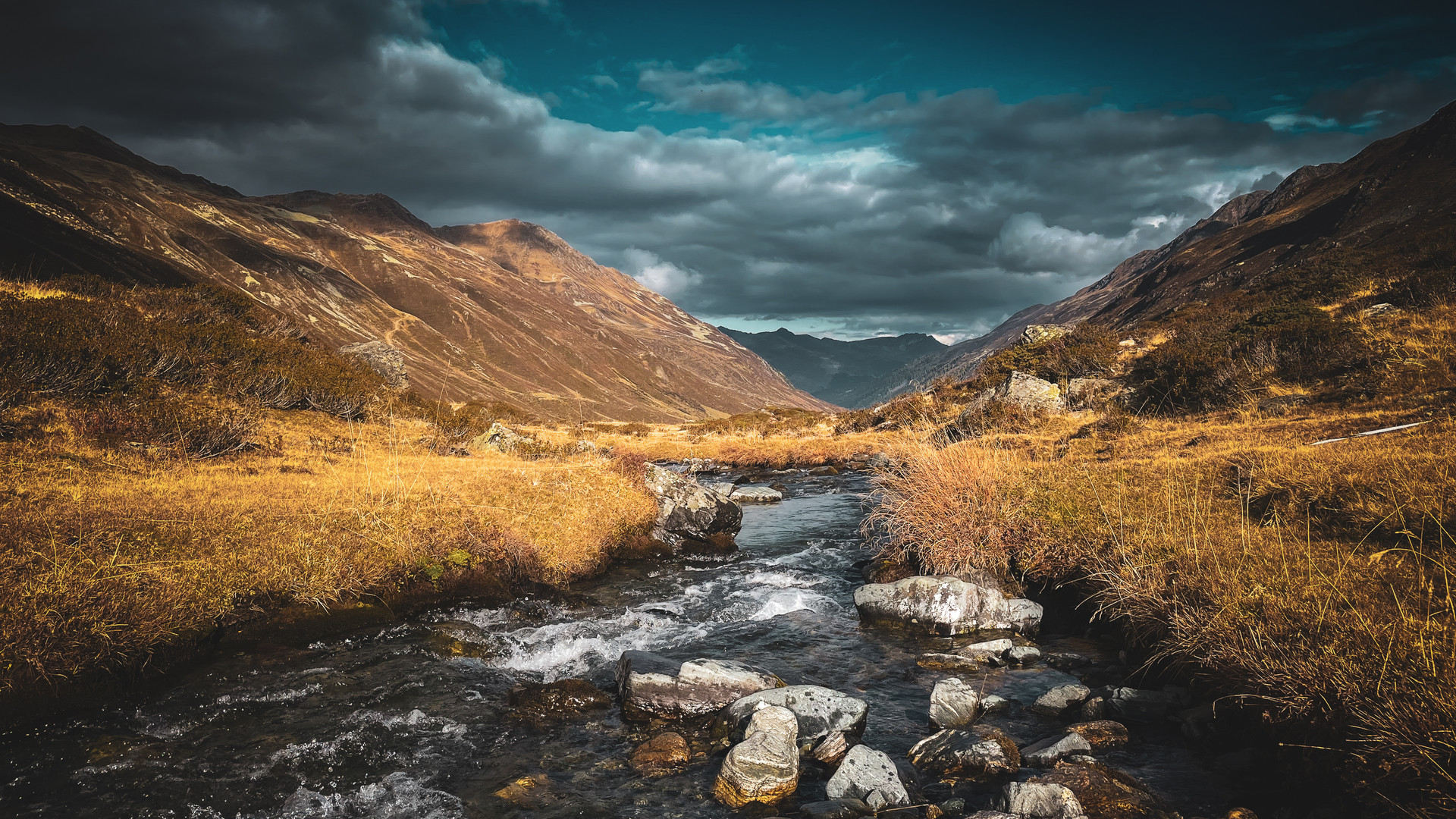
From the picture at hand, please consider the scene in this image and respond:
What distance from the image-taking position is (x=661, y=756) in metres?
7.01

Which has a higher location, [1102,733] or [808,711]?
[1102,733]

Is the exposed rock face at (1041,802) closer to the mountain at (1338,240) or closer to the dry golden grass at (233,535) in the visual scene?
the dry golden grass at (233,535)

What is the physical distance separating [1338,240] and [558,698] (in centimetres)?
8651

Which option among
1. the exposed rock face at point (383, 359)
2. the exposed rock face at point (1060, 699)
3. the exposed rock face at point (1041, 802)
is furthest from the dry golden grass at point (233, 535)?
the exposed rock face at point (383, 359)

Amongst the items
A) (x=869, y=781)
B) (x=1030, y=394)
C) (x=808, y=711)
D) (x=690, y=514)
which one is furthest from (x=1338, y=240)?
(x=869, y=781)

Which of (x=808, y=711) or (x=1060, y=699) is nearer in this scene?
(x=808, y=711)

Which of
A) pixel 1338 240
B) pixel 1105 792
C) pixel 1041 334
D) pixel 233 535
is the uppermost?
pixel 1338 240

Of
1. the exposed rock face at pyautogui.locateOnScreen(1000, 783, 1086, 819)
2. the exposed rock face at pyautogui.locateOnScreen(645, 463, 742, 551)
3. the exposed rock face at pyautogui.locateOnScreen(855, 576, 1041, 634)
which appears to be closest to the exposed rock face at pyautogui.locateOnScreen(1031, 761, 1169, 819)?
the exposed rock face at pyautogui.locateOnScreen(1000, 783, 1086, 819)

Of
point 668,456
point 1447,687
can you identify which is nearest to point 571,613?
point 1447,687

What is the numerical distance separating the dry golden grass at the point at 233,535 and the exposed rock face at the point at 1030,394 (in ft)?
78.9

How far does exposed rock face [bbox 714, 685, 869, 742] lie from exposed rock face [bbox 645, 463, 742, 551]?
9803mm

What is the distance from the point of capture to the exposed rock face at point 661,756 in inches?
269

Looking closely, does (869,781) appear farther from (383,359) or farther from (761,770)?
(383,359)

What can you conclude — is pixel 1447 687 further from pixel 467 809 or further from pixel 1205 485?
pixel 1205 485
